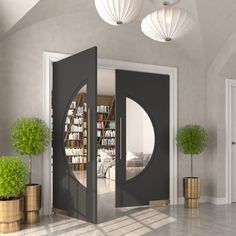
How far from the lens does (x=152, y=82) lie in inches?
244

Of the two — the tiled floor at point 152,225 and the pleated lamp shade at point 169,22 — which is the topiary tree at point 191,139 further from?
the pleated lamp shade at point 169,22

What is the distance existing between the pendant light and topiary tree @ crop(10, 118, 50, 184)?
7.70 ft

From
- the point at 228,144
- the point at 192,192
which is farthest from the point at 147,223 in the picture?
the point at 228,144

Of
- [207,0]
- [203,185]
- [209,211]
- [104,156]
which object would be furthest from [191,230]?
[104,156]

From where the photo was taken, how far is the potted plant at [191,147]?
231 inches

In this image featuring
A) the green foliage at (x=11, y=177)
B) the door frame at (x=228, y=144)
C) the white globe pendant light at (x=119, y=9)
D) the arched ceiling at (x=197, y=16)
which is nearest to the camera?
the white globe pendant light at (x=119, y=9)

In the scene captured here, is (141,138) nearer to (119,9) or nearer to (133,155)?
(133,155)

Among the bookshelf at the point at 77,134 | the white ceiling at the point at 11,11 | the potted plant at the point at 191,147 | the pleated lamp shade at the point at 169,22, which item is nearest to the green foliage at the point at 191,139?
the potted plant at the point at 191,147

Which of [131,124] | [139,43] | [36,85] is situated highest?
[139,43]

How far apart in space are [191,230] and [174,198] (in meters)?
1.90

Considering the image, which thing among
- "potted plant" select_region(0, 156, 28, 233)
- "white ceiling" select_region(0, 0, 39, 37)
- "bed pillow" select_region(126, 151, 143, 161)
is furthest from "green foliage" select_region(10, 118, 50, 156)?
"bed pillow" select_region(126, 151, 143, 161)

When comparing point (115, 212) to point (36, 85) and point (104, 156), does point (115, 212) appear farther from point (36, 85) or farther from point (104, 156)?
point (104, 156)

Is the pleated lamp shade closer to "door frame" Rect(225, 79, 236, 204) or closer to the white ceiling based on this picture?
the white ceiling

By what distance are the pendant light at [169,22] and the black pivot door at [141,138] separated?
Answer: 8.91 ft
